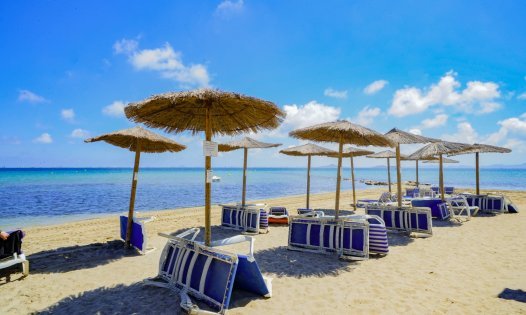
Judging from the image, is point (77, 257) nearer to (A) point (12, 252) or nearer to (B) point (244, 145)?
(A) point (12, 252)

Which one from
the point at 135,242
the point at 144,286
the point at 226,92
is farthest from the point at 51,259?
the point at 226,92

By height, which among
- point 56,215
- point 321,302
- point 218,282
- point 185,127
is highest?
point 185,127

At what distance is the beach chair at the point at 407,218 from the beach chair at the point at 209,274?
5012mm

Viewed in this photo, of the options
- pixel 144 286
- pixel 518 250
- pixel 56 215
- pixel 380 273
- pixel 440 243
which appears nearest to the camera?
pixel 144 286

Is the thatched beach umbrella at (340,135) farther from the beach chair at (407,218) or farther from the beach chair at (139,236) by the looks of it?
the beach chair at (139,236)

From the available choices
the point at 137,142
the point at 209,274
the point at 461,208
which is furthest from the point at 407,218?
the point at 137,142

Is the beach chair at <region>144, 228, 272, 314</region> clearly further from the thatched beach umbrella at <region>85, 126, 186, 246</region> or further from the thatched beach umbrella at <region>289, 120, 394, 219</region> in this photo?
the thatched beach umbrella at <region>289, 120, 394, 219</region>

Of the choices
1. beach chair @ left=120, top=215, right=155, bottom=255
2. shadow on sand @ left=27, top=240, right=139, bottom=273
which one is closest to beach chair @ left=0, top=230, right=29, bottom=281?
shadow on sand @ left=27, top=240, right=139, bottom=273

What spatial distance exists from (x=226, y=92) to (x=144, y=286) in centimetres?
307

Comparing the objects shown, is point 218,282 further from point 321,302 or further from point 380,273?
point 380,273

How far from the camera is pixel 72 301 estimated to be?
12.0 ft

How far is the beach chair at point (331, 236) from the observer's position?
5371mm

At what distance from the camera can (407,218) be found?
24.5 ft

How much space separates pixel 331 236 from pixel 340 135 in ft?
7.44
